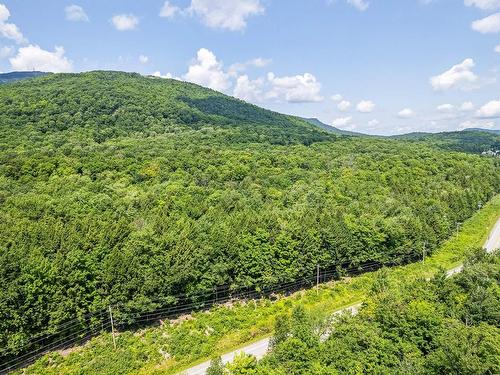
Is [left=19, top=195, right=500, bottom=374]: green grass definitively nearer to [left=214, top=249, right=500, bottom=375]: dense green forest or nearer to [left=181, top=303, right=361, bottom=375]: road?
[left=181, top=303, right=361, bottom=375]: road

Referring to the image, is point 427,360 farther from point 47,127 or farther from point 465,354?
point 47,127

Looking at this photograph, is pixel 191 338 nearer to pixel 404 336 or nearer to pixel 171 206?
pixel 404 336

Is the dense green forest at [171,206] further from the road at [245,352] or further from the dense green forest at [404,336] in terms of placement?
the dense green forest at [404,336]

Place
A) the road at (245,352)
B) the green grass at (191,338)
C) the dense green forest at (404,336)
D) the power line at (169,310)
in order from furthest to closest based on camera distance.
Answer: the power line at (169,310) < the green grass at (191,338) < the road at (245,352) < the dense green forest at (404,336)

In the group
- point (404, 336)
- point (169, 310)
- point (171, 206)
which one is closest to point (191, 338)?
point (169, 310)

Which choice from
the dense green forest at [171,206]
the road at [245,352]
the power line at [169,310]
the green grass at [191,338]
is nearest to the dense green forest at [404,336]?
the road at [245,352]

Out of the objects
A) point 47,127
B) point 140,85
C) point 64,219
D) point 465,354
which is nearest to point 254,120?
point 140,85
